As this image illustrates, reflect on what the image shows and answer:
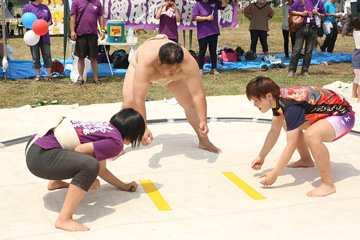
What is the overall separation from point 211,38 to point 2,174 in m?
5.72

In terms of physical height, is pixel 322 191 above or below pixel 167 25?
below

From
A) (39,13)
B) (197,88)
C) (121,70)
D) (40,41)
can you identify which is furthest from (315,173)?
(121,70)

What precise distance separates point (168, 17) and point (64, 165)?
6.29 meters

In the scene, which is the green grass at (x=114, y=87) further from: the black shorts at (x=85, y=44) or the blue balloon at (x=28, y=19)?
the blue balloon at (x=28, y=19)

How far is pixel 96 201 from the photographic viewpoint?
3268 mm

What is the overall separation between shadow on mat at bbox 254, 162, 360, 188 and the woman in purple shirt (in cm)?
133

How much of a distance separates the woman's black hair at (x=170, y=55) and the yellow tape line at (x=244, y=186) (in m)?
0.99

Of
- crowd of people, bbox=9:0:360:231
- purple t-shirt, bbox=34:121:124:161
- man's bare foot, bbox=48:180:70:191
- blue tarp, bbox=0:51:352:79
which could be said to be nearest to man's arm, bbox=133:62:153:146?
crowd of people, bbox=9:0:360:231

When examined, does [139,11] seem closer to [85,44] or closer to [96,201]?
[85,44]

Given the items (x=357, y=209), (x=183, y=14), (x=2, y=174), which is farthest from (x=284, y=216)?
(x=183, y=14)

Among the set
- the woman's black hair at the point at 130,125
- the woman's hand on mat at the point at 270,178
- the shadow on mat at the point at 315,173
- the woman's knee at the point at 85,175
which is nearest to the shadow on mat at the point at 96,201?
the woman's knee at the point at 85,175

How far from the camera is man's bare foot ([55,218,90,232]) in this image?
2758mm

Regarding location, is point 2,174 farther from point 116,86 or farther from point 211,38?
point 211,38

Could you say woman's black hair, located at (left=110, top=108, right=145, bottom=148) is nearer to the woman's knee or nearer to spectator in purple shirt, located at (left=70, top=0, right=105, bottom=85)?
the woman's knee
